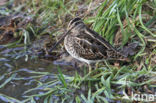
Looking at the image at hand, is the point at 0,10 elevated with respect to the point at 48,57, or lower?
elevated

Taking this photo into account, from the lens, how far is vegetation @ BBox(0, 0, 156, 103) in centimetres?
363

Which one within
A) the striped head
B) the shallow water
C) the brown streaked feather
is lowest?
the shallow water

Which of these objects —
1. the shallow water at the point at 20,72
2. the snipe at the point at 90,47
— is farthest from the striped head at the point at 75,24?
the shallow water at the point at 20,72

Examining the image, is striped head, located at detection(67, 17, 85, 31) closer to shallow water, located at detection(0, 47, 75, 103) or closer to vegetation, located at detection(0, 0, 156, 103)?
vegetation, located at detection(0, 0, 156, 103)

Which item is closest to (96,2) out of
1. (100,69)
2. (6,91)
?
(100,69)

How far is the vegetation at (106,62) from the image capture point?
3.63m

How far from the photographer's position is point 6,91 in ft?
12.9

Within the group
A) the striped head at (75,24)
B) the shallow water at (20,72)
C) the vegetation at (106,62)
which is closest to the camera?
the vegetation at (106,62)

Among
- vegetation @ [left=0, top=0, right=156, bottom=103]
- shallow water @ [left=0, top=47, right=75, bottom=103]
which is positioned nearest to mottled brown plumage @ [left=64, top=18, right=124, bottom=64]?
vegetation @ [left=0, top=0, right=156, bottom=103]

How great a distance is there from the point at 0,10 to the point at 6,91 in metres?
3.16

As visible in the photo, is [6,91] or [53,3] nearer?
[6,91]

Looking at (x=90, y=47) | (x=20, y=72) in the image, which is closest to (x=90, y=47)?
(x=90, y=47)

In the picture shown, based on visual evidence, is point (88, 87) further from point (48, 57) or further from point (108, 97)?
point (48, 57)

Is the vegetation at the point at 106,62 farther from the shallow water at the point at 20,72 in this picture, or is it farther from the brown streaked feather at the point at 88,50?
the brown streaked feather at the point at 88,50
